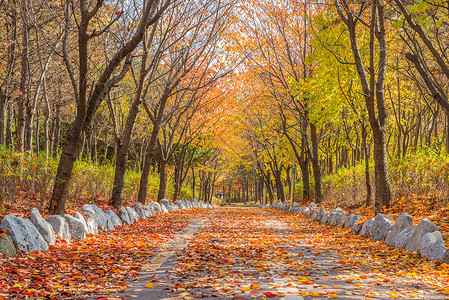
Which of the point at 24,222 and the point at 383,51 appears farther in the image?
the point at 383,51

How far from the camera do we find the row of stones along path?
13.0 ft

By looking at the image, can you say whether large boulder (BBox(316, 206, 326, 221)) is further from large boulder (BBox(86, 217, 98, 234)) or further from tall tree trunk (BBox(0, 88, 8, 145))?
tall tree trunk (BBox(0, 88, 8, 145))

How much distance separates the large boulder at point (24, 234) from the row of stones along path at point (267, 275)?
163 centimetres

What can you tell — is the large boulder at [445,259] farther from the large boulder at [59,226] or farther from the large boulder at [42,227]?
the large boulder at [59,226]

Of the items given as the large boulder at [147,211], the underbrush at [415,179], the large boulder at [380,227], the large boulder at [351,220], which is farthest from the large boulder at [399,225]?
the large boulder at [147,211]

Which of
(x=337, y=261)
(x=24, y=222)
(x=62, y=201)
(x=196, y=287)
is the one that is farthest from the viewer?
(x=62, y=201)

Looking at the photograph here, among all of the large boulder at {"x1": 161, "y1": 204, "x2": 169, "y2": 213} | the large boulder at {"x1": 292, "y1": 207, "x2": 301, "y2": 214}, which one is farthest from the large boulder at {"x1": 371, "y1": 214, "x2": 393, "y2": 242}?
the large boulder at {"x1": 161, "y1": 204, "x2": 169, "y2": 213}

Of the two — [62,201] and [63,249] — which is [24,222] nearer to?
[63,249]

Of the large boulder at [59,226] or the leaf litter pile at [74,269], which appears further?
the large boulder at [59,226]

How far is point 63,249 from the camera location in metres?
6.02

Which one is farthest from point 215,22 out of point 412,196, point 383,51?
point 412,196

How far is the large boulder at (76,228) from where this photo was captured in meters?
6.99

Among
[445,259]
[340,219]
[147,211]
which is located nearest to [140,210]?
[147,211]

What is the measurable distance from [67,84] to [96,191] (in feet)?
24.5
